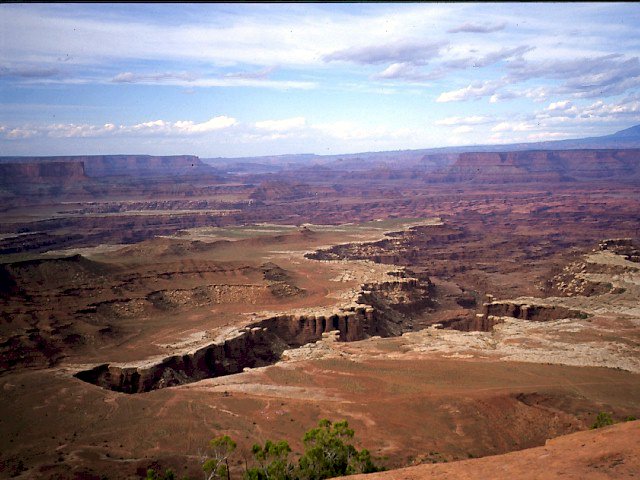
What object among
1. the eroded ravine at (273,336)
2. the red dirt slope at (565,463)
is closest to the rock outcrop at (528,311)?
the eroded ravine at (273,336)

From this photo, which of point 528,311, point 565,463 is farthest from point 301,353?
point 565,463

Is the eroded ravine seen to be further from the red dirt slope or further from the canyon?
the red dirt slope

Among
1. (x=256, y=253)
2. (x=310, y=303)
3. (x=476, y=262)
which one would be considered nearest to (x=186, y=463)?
(x=310, y=303)

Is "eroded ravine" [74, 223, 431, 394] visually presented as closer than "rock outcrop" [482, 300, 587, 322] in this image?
Yes

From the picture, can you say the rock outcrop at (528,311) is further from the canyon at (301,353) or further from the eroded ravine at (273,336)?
the eroded ravine at (273,336)

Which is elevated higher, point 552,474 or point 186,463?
point 552,474

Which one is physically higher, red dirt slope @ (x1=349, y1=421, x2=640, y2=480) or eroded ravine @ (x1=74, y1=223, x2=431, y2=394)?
red dirt slope @ (x1=349, y1=421, x2=640, y2=480)

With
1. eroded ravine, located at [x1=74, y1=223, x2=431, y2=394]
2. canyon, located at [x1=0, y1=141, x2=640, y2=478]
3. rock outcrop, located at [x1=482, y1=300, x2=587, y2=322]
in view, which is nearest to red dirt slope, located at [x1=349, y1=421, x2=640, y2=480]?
canyon, located at [x1=0, y1=141, x2=640, y2=478]

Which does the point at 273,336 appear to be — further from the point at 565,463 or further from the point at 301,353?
the point at 565,463

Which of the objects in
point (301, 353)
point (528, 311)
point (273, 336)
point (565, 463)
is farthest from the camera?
point (528, 311)

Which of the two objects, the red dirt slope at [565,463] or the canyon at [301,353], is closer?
the red dirt slope at [565,463]

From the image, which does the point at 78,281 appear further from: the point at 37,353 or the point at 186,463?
the point at 186,463
